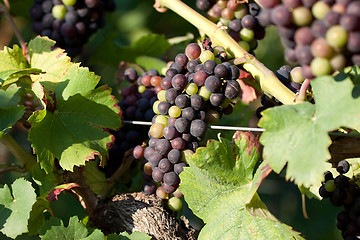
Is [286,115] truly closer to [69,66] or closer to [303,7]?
[303,7]

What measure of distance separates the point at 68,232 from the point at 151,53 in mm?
874

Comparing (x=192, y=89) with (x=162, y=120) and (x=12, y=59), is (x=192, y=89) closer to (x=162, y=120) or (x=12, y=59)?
(x=162, y=120)

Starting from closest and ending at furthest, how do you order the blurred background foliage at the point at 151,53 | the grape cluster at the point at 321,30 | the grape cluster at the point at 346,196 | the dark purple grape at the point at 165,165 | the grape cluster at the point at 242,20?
the grape cluster at the point at 321,30
the grape cluster at the point at 346,196
the dark purple grape at the point at 165,165
the grape cluster at the point at 242,20
the blurred background foliage at the point at 151,53

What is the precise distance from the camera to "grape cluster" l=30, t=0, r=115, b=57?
1557 mm

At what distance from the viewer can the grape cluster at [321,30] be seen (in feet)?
2.30

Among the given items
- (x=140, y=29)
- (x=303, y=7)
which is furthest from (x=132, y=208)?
(x=140, y=29)

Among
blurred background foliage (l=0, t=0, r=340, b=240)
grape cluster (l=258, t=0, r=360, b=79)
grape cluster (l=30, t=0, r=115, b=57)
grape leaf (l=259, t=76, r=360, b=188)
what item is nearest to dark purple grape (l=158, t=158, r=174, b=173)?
blurred background foliage (l=0, t=0, r=340, b=240)

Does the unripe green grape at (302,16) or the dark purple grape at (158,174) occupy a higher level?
the unripe green grape at (302,16)

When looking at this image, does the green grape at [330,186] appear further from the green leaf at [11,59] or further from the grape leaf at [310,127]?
the green leaf at [11,59]

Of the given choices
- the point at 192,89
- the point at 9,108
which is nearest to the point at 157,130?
the point at 192,89

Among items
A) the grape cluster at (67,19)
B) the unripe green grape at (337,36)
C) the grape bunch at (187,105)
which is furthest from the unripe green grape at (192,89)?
the grape cluster at (67,19)

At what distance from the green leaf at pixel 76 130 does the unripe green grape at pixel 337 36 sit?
0.66 meters

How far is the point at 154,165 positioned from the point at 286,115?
434 mm

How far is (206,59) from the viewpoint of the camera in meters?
1.13
